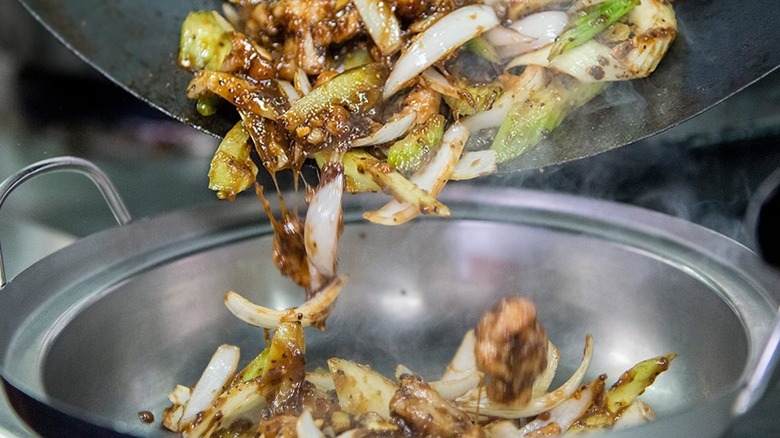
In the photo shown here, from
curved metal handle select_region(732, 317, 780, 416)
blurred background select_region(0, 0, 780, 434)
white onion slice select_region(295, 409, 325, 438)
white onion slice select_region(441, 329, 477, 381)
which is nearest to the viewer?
curved metal handle select_region(732, 317, 780, 416)

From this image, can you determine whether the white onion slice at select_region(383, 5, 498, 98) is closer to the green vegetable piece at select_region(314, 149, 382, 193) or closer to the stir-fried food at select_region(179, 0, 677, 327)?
the stir-fried food at select_region(179, 0, 677, 327)

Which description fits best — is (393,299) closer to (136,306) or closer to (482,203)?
(482,203)

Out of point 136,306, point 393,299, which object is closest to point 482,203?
point 393,299

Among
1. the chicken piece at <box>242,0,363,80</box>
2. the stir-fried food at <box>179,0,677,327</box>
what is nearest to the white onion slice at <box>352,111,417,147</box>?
the stir-fried food at <box>179,0,677,327</box>

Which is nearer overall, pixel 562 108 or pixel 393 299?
pixel 562 108

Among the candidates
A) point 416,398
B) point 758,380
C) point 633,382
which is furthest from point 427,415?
point 758,380

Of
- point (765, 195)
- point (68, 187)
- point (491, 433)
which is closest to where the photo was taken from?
point (491, 433)
